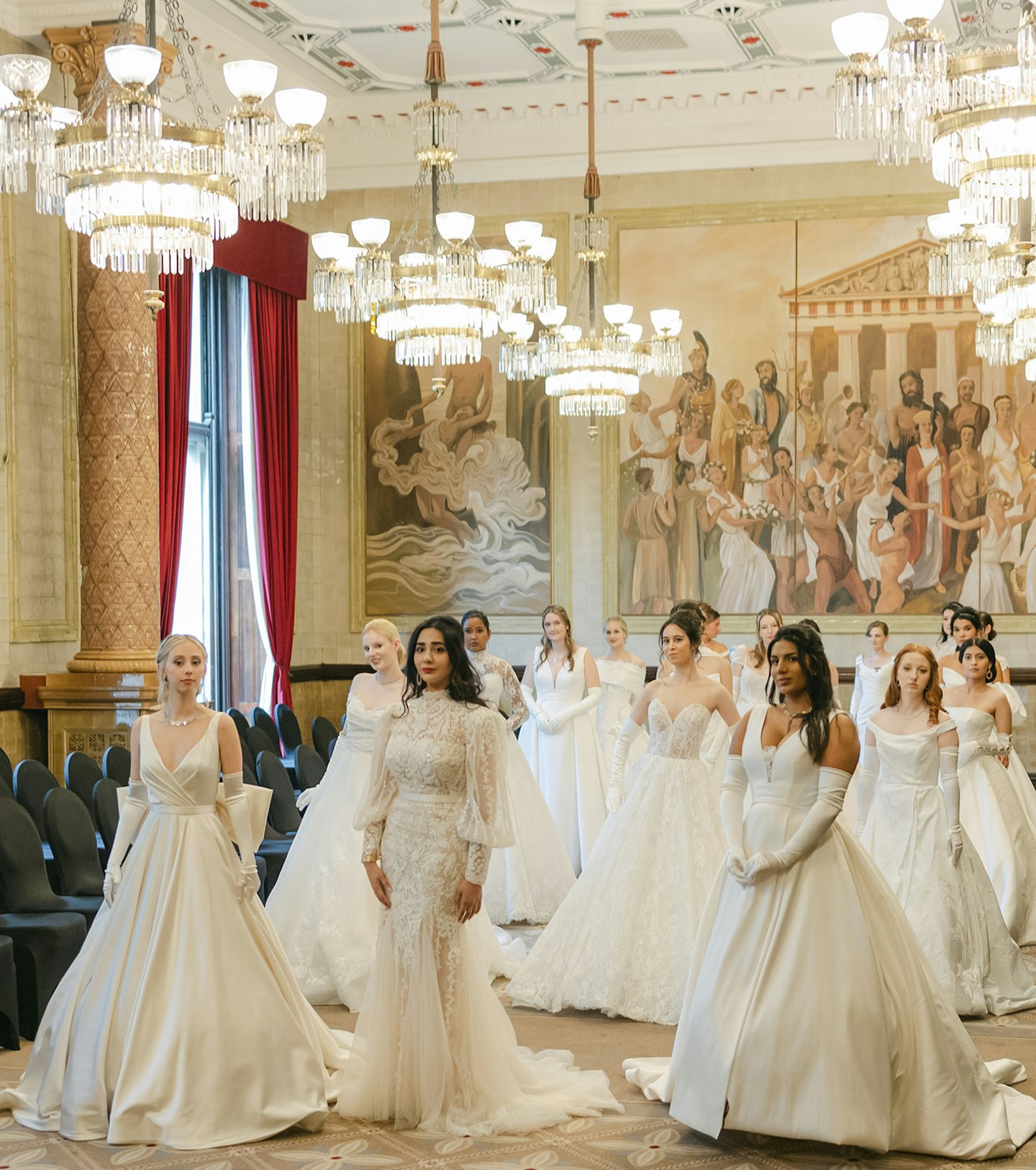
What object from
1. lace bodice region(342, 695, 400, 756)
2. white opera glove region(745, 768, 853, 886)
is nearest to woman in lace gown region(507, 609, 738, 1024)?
lace bodice region(342, 695, 400, 756)

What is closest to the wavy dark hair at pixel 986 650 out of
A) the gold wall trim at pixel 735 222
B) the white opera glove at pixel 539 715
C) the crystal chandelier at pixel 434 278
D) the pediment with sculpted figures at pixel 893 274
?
the white opera glove at pixel 539 715

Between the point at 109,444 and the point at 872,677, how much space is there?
6.05 meters

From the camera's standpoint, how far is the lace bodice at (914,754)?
23.2 ft

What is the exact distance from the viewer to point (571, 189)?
45.9 feet

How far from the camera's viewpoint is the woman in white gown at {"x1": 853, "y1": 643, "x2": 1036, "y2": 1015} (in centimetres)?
693

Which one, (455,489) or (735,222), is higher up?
(735,222)

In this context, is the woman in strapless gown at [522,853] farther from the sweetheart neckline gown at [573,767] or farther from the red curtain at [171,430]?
the red curtain at [171,430]

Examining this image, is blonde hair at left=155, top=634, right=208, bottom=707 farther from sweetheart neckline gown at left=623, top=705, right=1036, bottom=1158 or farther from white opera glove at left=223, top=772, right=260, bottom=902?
sweetheart neckline gown at left=623, top=705, right=1036, bottom=1158

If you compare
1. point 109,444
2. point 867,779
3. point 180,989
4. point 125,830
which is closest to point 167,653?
point 125,830

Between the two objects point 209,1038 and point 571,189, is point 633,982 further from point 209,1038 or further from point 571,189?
point 571,189

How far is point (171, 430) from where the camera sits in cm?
1144

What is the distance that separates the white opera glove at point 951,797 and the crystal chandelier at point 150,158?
3.84 meters

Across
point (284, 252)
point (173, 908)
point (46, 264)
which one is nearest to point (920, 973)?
→ point (173, 908)

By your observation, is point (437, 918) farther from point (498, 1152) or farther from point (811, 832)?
point (811, 832)
